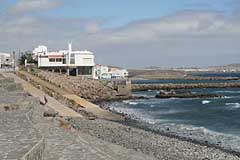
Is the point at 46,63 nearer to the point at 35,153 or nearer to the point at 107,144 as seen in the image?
the point at 107,144

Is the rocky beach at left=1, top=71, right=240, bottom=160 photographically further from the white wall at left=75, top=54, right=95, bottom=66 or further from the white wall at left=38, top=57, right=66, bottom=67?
the white wall at left=38, top=57, right=66, bottom=67

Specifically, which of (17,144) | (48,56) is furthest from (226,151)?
(48,56)

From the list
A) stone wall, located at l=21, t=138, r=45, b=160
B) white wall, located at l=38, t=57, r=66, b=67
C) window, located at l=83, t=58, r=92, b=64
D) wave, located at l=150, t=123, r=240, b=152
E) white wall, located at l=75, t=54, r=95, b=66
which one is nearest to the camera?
stone wall, located at l=21, t=138, r=45, b=160

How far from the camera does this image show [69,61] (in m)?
73.4

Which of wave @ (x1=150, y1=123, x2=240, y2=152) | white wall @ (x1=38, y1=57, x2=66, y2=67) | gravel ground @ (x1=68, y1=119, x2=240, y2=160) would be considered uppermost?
white wall @ (x1=38, y1=57, x2=66, y2=67)

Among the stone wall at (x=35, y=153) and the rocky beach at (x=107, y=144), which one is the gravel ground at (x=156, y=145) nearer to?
the rocky beach at (x=107, y=144)

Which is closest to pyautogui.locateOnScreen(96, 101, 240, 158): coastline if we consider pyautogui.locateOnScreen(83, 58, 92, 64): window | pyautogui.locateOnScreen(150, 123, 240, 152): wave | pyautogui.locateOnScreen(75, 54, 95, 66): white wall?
pyautogui.locateOnScreen(150, 123, 240, 152): wave

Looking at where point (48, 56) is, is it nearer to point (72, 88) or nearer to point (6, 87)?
point (72, 88)

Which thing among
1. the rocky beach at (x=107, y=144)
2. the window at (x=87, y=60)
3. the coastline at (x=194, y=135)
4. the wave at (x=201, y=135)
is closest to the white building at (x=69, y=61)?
the window at (x=87, y=60)

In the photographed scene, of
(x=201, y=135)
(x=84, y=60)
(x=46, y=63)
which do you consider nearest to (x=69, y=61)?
(x=84, y=60)

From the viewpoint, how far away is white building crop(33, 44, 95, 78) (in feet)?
241

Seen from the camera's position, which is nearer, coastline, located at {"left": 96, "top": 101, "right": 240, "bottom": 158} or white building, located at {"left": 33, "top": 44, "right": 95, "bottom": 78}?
coastline, located at {"left": 96, "top": 101, "right": 240, "bottom": 158}

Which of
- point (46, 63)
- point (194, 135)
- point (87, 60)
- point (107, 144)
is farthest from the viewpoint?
point (87, 60)

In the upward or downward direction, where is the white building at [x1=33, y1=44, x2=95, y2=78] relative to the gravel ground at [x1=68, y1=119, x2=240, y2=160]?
upward
